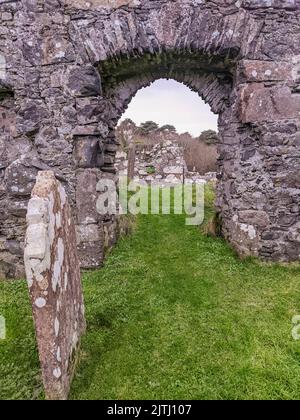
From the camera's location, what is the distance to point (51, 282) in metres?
2.10

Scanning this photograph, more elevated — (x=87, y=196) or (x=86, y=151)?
(x=86, y=151)

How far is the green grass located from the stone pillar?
318 mm

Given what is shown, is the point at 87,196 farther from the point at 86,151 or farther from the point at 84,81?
the point at 84,81

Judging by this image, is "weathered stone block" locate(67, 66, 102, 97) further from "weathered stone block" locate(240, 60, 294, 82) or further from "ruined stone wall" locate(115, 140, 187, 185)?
"ruined stone wall" locate(115, 140, 187, 185)

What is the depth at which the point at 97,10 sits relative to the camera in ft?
14.2

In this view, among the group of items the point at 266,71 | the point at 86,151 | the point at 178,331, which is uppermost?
the point at 266,71

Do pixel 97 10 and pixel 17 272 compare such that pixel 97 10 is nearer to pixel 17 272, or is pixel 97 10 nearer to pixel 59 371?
pixel 17 272

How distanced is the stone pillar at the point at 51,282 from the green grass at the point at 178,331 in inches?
12.5

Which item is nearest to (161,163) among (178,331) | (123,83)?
(123,83)

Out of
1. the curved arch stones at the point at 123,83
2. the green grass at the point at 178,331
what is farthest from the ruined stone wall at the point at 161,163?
the green grass at the point at 178,331

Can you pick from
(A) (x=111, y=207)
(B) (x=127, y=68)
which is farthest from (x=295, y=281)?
(B) (x=127, y=68)

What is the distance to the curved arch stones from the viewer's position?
429cm

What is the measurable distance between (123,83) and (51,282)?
397cm

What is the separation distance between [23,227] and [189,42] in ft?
12.3
